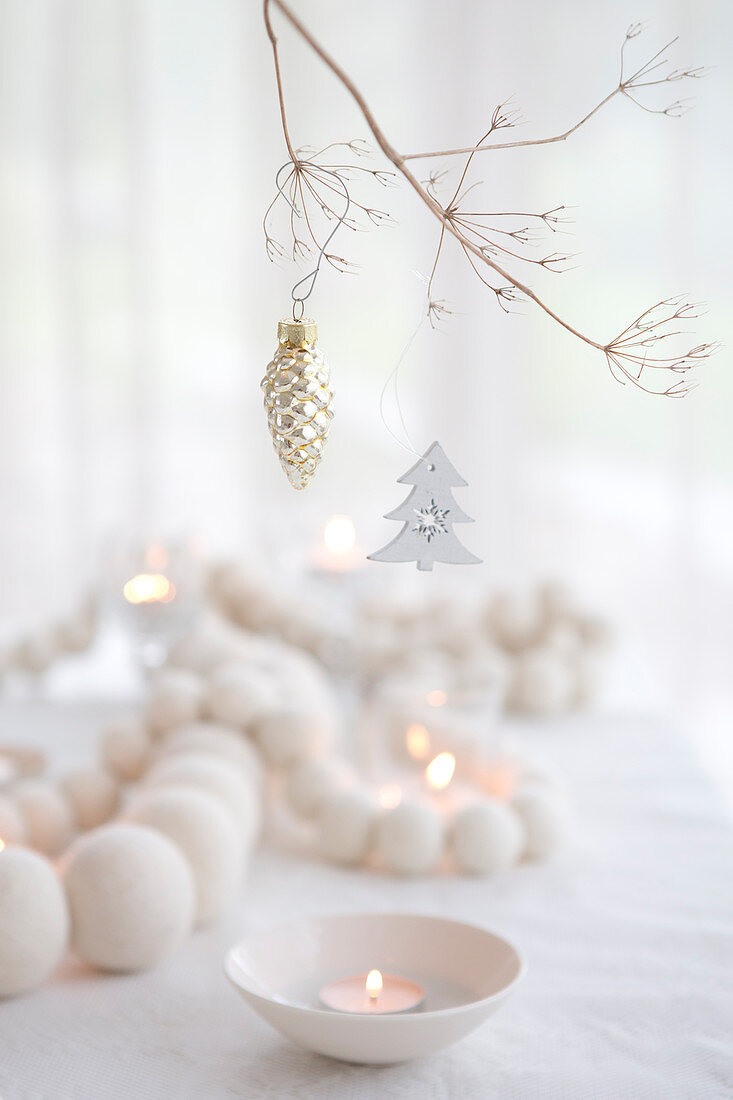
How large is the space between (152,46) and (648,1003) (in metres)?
2.15

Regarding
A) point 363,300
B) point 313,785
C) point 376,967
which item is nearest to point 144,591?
point 313,785

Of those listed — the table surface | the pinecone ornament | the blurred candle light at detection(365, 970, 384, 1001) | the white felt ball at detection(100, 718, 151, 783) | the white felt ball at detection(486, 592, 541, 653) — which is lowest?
the table surface

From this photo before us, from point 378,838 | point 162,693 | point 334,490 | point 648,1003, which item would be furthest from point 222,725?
point 334,490

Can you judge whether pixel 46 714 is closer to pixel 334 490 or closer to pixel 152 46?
pixel 334 490

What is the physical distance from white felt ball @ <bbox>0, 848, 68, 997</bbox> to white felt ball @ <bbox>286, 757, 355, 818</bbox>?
10.6 inches

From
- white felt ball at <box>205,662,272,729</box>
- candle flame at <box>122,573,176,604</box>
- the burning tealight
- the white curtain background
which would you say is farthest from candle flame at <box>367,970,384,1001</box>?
the white curtain background

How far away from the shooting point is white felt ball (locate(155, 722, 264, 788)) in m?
0.87

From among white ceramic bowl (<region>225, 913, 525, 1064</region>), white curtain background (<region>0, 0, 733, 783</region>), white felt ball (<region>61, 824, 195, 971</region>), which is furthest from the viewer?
white curtain background (<region>0, 0, 733, 783</region>)

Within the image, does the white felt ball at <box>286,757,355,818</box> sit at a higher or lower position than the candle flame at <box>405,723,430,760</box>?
lower

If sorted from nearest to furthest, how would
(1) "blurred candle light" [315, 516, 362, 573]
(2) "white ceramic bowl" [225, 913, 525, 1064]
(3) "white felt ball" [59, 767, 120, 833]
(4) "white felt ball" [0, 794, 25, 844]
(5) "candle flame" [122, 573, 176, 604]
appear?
1. (2) "white ceramic bowl" [225, 913, 525, 1064]
2. (4) "white felt ball" [0, 794, 25, 844]
3. (3) "white felt ball" [59, 767, 120, 833]
4. (5) "candle flame" [122, 573, 176, 604]
5. (1) "blurred candle light" [315, 516, 362, 573]

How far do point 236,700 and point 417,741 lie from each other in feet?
0.49

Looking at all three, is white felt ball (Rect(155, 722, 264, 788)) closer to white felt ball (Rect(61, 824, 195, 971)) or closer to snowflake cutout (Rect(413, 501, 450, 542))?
white felt ball (Rect(61, 824, 195, 971))

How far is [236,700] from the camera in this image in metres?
0.89

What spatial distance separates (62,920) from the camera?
0.61 m
